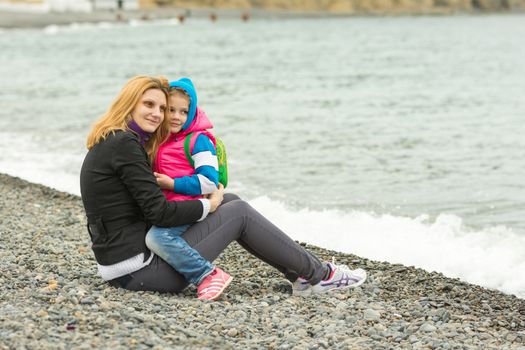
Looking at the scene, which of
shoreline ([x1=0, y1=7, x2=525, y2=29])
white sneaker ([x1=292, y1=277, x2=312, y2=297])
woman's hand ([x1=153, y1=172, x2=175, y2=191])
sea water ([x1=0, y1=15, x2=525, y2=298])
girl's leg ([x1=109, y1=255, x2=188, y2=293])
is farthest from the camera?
shoreline ([x1=0, y1=7, x2=525, y2=29])

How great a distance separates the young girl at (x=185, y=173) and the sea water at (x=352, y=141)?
2944mm

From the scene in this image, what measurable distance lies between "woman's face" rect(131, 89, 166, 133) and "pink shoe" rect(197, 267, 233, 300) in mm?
1087

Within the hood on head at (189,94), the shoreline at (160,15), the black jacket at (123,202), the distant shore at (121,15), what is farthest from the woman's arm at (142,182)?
the distant shore at (121,15)

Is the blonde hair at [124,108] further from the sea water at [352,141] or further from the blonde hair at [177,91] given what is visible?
the sea water at [352,141]

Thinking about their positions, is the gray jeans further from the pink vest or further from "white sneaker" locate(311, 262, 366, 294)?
the pink vest

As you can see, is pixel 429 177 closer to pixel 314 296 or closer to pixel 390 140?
pixel 390 140

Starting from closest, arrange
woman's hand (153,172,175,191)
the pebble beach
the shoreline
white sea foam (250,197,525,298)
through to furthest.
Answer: the pebble beach < woman's hand (153,172,175,191) < white sea foam (250,197,525,298) < the shoreline

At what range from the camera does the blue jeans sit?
213 inches

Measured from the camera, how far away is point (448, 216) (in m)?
10.2

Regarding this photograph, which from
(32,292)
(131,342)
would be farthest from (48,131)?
(131,342)

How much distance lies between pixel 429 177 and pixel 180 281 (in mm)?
8468

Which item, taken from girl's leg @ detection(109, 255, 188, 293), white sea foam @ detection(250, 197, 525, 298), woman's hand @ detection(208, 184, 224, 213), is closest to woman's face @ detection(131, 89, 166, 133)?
woman's hand @ detection(208, 184, 224, 213)

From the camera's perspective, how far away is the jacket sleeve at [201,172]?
5422mm

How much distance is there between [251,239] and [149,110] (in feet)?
3.86
